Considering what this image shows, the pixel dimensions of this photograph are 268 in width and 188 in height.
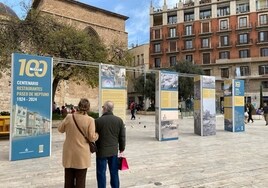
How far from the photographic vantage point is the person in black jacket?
16.0 feet

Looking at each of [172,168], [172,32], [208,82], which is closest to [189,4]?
[172,32]

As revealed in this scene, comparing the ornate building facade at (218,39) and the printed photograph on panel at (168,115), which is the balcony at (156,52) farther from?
the printed photograph on panel at (168,115)

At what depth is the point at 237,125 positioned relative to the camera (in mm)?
16859

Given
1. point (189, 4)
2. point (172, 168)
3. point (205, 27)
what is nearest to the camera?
point (172, 168)

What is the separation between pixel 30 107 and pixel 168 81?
6.24 m

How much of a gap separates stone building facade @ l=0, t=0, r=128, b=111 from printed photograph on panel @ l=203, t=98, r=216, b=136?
20043mm

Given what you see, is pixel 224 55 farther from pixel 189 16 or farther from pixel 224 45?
pixel 189 16

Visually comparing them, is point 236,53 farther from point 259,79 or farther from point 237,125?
point 237,125

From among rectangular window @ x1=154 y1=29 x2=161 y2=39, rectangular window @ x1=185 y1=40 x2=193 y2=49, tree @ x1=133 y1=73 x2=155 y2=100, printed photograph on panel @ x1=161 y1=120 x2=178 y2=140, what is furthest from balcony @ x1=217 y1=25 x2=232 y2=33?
printed photograph on panel @ x1=161 y1=120 x2=178 y2=140

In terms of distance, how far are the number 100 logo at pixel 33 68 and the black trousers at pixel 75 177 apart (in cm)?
512

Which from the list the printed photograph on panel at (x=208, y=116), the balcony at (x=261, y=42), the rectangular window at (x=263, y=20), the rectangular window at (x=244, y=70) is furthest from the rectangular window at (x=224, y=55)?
the printed photograph on panel at (x=208, y=116)

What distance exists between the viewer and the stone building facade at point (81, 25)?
114ft

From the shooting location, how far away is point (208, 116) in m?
14.7

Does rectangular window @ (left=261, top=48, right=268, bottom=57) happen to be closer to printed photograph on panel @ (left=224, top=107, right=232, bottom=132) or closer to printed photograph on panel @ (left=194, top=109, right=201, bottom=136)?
printed photograph on panel @ (left=224, top=107, right=232, bottom=132)
